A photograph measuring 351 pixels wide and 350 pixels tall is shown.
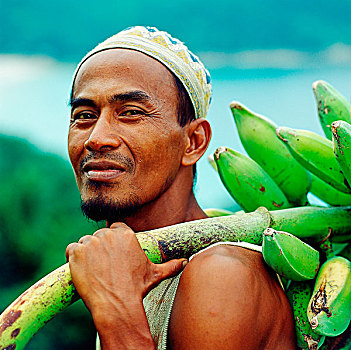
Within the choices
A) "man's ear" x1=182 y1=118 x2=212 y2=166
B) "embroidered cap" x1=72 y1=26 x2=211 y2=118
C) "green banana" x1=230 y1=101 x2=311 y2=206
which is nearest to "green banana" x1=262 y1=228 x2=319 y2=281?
"green banana" x1=230 y1=101 x2=311 y2=206

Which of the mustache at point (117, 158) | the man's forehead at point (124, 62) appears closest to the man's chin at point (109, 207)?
the mustache at point (117, 158)

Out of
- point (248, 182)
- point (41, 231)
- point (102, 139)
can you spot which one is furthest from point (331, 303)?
point (41, 231)

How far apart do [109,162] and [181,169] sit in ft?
1.21

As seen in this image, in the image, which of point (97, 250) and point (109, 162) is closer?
point (97, 250)

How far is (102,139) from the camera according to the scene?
188cm

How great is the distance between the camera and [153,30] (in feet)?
7.48

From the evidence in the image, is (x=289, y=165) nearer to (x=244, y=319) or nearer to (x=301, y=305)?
(x=301, y=305)

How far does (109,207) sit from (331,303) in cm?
82

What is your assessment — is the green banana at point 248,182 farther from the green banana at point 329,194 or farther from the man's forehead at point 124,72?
the man's forehead at point 124,72

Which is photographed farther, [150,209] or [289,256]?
[150,209]

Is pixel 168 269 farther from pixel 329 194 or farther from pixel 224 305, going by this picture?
pixel 329 194

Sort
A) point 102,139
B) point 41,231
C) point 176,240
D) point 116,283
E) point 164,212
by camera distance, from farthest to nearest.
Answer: point 41,231, point 164,212, point 102,139, point 176,240, point 116,283

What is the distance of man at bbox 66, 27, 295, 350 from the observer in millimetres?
1457

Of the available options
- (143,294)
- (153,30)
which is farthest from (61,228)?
(143,294)
